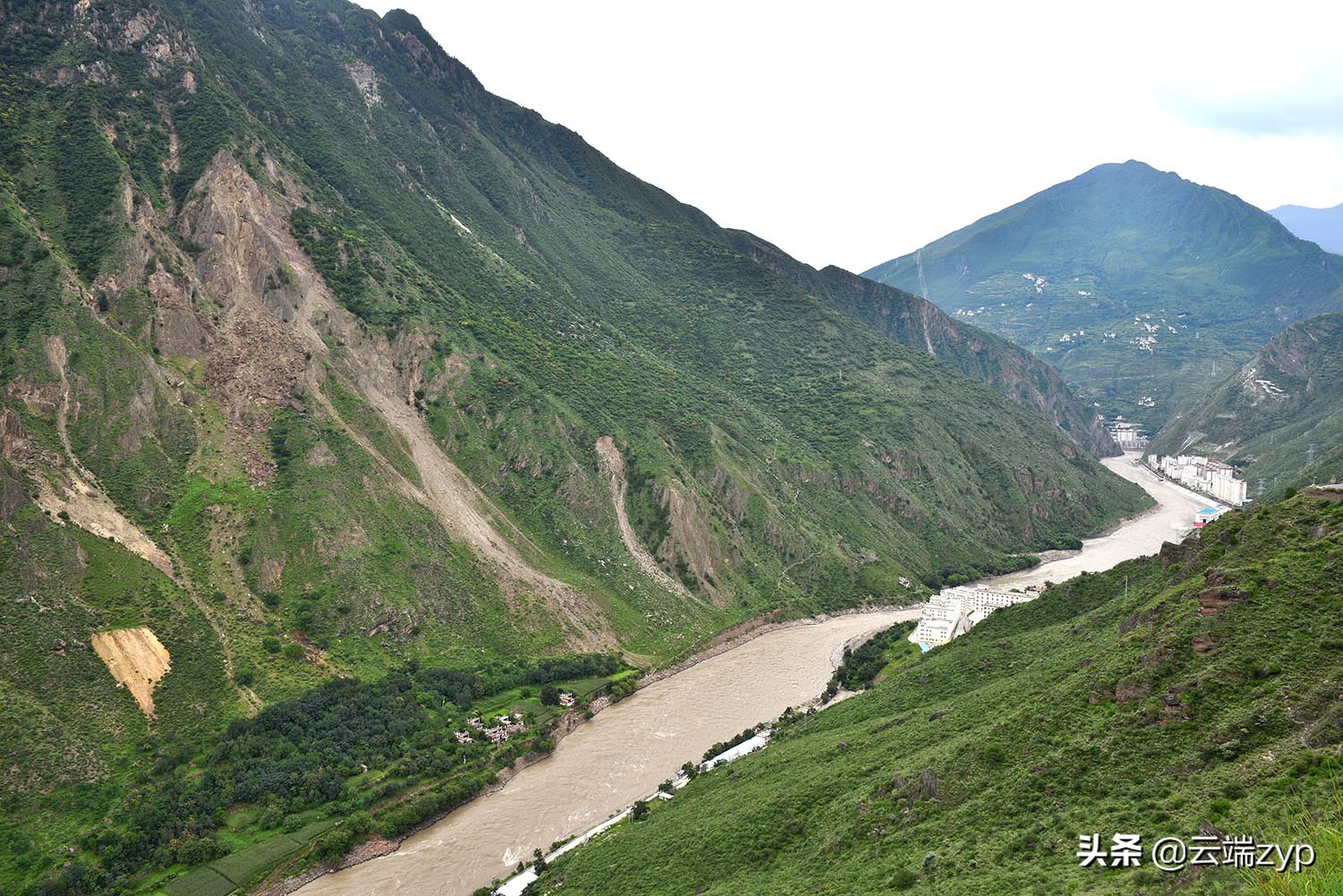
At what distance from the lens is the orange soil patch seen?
59.4 m

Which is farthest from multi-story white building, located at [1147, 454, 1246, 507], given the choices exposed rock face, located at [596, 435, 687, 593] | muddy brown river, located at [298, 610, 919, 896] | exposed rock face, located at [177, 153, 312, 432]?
exposed rock face, located at [177, 153, 312, 432]

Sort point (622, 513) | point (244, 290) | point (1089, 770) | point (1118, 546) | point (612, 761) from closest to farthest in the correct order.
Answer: point (1089, 770) → point (612, 761) → point (244, 290) → point (622, 513) → point (1118, 546)

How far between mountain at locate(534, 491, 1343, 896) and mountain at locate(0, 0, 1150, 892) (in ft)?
88.8

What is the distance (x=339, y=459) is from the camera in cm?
9144

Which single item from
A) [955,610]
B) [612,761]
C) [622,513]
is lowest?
[955,610]

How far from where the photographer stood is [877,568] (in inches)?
4700

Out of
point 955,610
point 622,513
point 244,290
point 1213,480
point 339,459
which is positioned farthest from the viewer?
point 1213,480

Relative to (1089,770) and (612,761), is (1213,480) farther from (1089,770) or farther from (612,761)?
(1089,770)

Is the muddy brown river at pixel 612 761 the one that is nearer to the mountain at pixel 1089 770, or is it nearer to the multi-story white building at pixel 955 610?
the mountain at pixel 1089 770

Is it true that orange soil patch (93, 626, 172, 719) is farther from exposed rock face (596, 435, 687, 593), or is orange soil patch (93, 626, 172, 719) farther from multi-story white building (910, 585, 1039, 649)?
multi-story white building (910, 585, 1039, 649)

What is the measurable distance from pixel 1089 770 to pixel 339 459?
272 ft

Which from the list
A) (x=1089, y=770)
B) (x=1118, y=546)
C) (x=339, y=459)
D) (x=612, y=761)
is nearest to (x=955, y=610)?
(x=612, y=761)

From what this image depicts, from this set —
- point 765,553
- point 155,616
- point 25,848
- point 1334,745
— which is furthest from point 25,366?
point 1334,745

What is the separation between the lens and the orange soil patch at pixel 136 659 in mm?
59406
